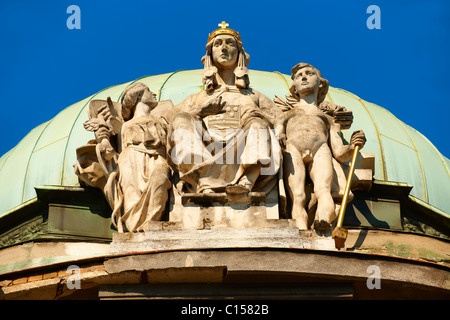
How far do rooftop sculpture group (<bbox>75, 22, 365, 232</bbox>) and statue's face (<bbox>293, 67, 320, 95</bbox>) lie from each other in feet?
0.06

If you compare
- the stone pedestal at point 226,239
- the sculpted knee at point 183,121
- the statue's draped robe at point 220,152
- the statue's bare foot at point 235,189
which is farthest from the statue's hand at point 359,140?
the sculpted knee at point 183,121

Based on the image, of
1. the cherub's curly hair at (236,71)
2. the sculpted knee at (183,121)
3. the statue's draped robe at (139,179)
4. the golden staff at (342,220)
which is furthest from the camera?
the cherub's curly hair at (236,71)

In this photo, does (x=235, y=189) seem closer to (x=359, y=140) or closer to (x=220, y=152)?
(x=220, y=152)

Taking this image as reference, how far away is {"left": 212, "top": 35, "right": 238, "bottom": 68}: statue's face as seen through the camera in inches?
995

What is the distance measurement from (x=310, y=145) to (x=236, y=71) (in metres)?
2.10

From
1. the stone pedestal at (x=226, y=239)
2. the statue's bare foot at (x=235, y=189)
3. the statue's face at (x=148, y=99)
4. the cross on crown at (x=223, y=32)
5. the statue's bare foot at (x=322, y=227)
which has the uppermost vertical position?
the cross on crown at (x=223, y=32)

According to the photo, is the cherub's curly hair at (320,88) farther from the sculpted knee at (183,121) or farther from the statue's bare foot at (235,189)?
the statue's bare foot at (235,189)

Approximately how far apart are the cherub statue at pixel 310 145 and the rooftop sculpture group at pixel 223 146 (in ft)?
0.06

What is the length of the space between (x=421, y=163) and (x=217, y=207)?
26.7 ft

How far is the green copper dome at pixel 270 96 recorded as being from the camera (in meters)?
29.0

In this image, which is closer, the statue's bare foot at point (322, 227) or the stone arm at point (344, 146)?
the statue's bare foot at point (322, 227)

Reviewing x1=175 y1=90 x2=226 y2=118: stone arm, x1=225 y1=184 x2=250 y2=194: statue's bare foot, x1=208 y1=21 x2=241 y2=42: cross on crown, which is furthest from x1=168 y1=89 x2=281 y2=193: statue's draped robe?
x1=208 y1=21 x2=241 y2=42: cross on crown

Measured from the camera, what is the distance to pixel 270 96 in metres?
29.5

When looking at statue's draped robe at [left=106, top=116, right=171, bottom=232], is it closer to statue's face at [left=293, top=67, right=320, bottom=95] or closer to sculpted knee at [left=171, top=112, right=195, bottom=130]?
sculpted knee at [left=171, top=112, right=195, bottom=130]
